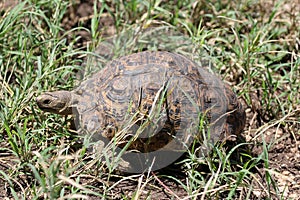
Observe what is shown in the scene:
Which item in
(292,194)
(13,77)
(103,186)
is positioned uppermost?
(13,77)

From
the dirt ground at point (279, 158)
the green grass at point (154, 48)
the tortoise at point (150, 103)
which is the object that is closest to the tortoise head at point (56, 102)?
the tortoise at point (150, 103)

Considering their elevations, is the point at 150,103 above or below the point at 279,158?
above

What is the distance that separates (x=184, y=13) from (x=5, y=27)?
4.87ft

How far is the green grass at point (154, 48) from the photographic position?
321cm

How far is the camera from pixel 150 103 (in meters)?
3.28

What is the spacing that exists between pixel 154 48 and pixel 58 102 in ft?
3.70

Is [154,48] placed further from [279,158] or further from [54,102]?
[279,158]

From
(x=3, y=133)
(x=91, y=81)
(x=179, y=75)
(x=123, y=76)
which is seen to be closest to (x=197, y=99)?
(x=179, y=75)

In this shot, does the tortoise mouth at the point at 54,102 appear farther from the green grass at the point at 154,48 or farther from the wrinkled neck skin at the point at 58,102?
the green grass at the point at 154,48

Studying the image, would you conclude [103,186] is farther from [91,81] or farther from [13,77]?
[13,77]

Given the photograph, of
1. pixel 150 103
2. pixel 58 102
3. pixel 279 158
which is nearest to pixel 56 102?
pixel 58 102

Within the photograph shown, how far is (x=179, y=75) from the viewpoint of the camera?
3.37m

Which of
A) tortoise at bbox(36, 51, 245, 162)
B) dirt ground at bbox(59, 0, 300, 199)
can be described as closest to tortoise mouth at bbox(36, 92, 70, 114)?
tortoise at bbox(36, 51, 245, 162)

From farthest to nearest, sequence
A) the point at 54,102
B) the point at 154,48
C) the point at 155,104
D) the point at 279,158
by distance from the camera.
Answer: the point at 154,48, the point at 279,158, the point at 54,102, the point at 155,104
